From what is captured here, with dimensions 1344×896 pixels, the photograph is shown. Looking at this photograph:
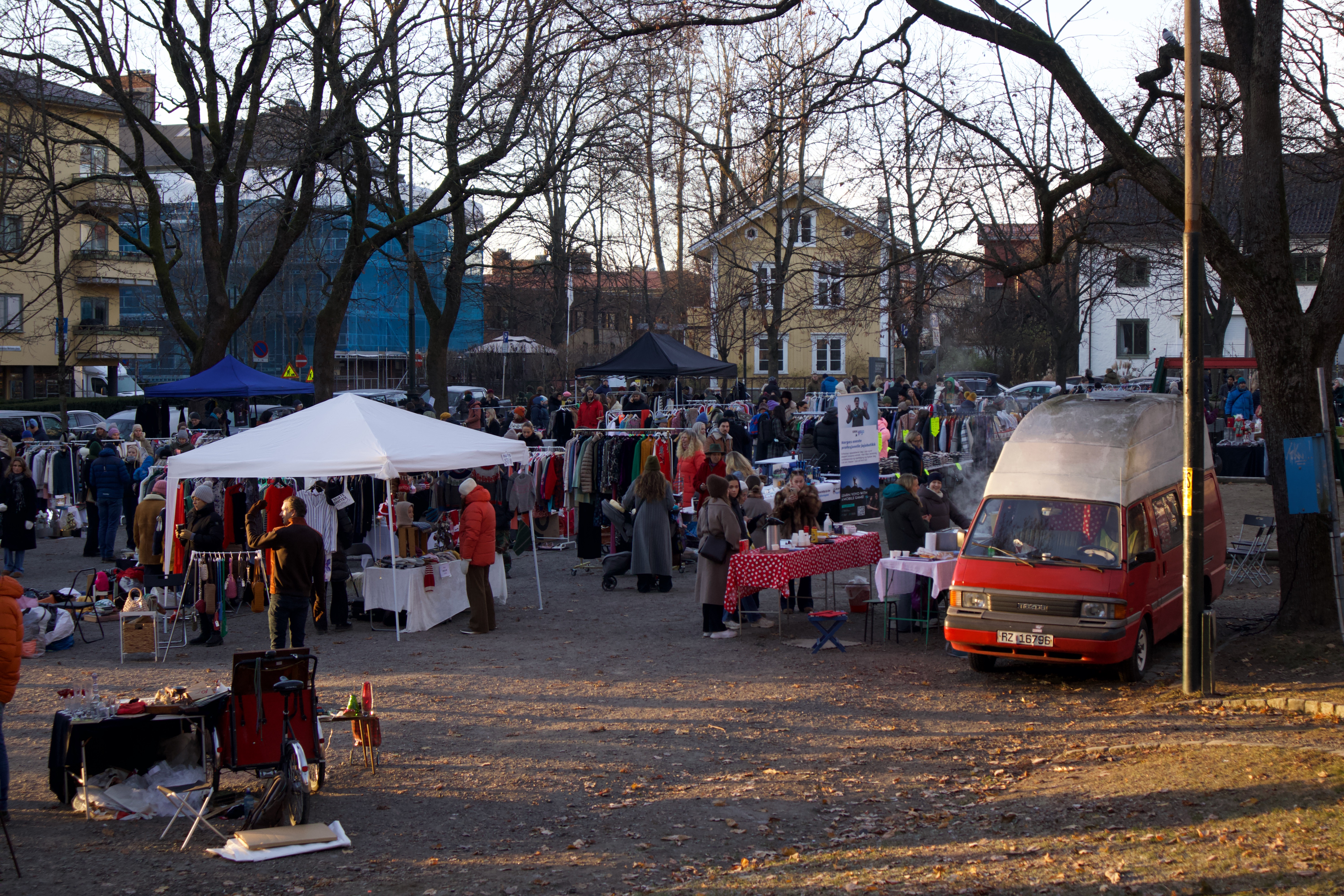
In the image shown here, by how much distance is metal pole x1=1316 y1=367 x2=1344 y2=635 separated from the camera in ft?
33.0

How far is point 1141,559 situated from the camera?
A: 967 centimetres

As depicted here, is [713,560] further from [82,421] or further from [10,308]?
[10,308]

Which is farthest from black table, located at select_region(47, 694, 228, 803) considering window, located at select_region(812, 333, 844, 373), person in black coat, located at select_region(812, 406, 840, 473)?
window, located at select_region(812, 333, 844, 373)

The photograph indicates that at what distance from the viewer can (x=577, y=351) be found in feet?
184

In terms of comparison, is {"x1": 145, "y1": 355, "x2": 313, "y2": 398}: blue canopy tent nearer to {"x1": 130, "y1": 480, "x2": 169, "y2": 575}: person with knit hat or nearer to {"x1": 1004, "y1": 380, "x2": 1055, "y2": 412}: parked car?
{"x1": 130, "y1": 480, "x2": 169, "y2": 575}: person with knit hat

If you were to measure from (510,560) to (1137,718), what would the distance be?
9.93 metres

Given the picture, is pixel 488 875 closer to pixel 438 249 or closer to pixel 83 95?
pixel 438 249

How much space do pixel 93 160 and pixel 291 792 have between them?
23647mm

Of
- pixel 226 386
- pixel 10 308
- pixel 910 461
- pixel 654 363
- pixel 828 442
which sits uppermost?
pixel 10 308

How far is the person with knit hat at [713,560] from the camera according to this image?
11906 millimetres

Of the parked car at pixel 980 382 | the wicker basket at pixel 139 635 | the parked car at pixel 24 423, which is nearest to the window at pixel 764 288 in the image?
the wicker basket at pixel 139 635

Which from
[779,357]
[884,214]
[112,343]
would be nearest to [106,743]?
[884,214]

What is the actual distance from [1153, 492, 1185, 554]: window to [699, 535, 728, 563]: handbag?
4322mm

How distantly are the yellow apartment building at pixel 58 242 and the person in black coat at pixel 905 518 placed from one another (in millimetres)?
15594
